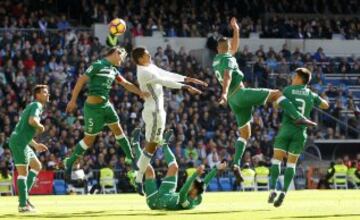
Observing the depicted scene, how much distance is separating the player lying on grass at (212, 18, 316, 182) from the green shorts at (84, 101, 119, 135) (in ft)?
6.89

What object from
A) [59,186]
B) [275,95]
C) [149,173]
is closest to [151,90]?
[149,173]

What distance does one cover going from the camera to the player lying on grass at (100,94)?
56.1 ft

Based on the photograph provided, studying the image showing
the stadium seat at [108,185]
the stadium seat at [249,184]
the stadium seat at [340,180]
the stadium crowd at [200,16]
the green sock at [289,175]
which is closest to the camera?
the green sock at [289,175]

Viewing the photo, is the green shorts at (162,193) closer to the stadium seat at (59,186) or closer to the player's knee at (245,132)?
the player's knee at (245,132)

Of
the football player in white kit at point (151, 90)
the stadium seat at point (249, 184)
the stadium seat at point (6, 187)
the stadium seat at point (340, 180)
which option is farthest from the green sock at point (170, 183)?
the stadium seat at point (340, 180)

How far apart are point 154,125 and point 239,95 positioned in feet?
6.43

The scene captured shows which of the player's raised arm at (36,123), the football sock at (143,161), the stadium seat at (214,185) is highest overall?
the player's raised arm at (36,123)

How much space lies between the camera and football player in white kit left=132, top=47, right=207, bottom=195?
16047mm

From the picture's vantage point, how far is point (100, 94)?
17.7m

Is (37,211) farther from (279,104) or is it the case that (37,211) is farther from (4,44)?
(4,44)

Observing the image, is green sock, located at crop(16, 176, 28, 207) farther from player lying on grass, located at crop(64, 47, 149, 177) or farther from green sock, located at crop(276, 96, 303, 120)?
green sock, located at crop(276, 96, 303, 120)

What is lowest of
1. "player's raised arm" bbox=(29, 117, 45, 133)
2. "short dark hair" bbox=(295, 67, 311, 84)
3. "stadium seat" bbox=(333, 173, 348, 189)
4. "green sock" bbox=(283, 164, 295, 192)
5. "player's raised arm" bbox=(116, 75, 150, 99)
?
"stadium seat" bbox=(333, 173, 348, 189)

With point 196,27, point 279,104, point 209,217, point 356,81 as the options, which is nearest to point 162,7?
point 196,27

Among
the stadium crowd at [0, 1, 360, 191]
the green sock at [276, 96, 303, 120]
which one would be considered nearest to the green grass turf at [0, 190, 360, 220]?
the green sock at [276, 96, 303, 120]
